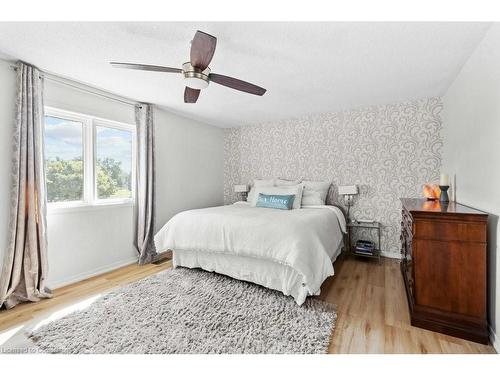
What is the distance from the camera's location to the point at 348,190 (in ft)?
11.5

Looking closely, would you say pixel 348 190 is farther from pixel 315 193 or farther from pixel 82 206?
pixel 82 206

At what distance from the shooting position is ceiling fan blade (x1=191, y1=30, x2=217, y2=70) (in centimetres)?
146

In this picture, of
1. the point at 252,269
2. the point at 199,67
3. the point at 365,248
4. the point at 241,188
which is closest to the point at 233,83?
the point at 199,67

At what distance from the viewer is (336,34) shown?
67.2 inches

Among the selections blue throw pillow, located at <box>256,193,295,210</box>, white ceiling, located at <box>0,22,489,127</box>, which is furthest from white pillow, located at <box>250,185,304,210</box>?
white ceiling, located at <box>0,22,489,127</box>

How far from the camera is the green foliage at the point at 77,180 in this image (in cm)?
257

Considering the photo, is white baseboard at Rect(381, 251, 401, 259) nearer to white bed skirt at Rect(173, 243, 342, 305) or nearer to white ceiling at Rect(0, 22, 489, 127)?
white bed skirt at Rect(173, 243, 342, 305)

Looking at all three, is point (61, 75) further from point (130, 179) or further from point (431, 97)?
point (431, 97)

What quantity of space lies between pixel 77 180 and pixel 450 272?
12.2 feet

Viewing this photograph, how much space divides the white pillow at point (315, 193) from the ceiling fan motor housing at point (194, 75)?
2340mm

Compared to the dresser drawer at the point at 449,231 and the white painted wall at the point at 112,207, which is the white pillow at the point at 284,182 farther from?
the dresser drawer at the point at 449,231
